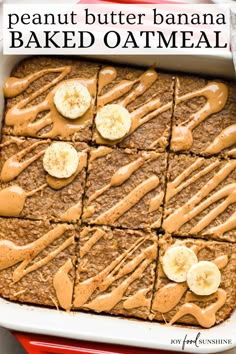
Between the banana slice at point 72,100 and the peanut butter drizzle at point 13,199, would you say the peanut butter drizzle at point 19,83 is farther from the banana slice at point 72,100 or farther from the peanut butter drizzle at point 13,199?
the peanut butter drizzle at point 13,199

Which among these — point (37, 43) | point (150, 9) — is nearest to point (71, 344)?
point (37, 43)

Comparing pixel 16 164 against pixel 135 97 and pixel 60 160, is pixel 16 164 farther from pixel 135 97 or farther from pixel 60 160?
pixel 135 97

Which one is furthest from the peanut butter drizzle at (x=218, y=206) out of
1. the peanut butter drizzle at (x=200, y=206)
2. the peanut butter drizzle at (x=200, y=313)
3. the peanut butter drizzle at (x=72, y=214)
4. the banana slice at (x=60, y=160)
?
the banana slice at (x=60, y=160)

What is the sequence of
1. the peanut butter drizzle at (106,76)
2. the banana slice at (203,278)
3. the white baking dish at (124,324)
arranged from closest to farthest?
the white baking dish at (124,324) → the banana slice at (203,278) → the peanut butter drizzle at (106,76)

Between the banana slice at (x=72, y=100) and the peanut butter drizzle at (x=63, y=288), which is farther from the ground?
the banana slice at (x=72, y=100)

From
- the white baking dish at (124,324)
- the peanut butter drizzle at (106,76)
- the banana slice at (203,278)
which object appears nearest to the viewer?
the white baking dish at (124,324)

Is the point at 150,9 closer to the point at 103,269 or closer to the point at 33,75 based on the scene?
the point at 33,75

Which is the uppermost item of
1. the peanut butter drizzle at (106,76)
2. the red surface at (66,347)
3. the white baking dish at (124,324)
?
the peanut butter drizzle at (106,76)
